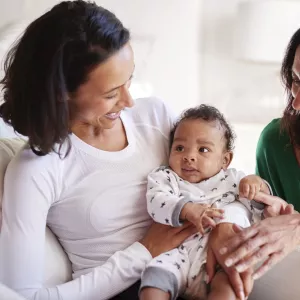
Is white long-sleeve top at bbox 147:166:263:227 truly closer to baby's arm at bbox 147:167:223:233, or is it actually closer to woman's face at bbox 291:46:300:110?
baby's arm at bbox 147:167:223:233

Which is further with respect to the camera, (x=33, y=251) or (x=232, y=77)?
(x=232, y=77)

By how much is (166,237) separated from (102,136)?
295 mm

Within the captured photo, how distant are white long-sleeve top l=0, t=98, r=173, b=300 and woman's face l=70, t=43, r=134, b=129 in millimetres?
83

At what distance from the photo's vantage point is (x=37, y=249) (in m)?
1.21

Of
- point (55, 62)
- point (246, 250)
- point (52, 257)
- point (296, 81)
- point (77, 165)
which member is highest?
point (55, 62)

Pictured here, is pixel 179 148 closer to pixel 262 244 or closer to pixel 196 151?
pixel 196 151

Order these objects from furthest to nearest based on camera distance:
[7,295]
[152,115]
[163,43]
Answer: [163,43] → [152,115] → [7,295]

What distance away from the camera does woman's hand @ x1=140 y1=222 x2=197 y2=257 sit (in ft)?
4.14

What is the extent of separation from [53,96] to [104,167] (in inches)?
8.9

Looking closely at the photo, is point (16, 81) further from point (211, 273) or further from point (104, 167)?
point (211, 273)

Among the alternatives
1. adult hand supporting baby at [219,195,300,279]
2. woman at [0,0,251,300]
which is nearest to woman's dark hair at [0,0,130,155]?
woman at [0,0,251,300]

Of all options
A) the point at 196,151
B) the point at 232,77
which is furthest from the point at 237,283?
the point at 232,77

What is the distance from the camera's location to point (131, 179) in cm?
133

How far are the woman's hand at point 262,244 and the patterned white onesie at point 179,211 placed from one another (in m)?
0.07
